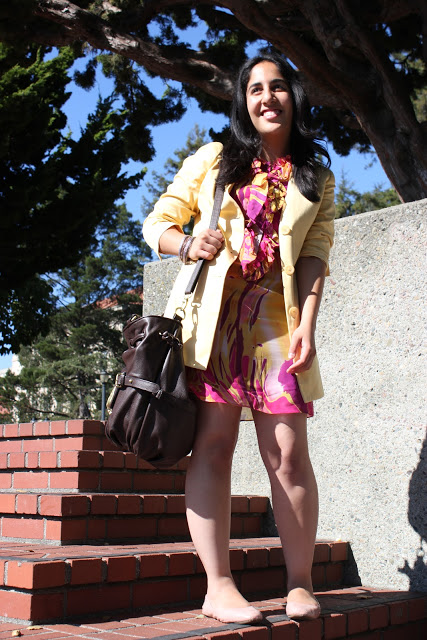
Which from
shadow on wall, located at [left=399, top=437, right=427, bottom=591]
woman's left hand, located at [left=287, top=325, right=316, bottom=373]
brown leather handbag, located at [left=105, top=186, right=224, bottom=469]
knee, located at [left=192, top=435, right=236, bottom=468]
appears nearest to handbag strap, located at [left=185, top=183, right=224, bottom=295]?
brown leather handbag, located at [left=105, top=186, right=224, bottom=469]

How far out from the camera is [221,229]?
7.77 feet

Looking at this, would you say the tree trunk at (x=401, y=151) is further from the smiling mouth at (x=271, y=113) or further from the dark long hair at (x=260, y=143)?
the smiling mouth at (x=271, y=113)

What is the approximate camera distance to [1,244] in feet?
52.9

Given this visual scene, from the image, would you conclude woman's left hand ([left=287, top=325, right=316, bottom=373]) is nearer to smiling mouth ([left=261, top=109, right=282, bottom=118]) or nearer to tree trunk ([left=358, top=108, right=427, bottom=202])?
smiling mouth ([left=261, top=109, right=282, bottom=118])

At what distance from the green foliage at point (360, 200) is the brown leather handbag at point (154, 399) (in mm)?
27548

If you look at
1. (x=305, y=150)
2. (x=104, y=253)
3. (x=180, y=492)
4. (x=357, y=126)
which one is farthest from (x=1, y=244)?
(x=104, y=253)

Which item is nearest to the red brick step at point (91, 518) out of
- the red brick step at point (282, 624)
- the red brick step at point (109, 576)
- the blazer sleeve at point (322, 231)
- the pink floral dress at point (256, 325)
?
the red brick step at point (109, 576)

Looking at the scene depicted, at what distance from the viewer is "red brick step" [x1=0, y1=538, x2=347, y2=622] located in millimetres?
2236

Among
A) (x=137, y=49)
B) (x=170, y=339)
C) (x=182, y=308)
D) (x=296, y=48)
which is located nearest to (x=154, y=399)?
(x=170, y=339)

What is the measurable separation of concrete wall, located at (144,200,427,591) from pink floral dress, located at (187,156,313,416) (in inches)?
39.5

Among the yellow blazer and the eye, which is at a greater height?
the eye

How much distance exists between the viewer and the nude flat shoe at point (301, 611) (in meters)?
2.27

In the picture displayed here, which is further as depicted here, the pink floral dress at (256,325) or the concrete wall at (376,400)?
the concrete wall at (376,400)

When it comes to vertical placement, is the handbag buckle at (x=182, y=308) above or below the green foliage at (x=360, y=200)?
below
